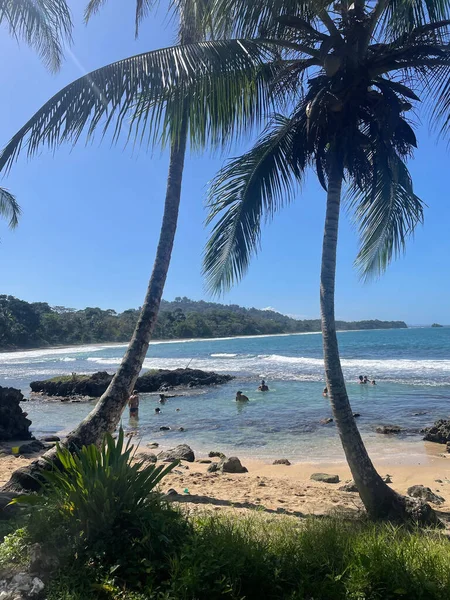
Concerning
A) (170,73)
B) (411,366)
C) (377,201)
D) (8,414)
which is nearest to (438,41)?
(377,201)

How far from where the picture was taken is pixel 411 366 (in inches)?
1335

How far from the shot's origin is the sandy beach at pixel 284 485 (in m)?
6.14

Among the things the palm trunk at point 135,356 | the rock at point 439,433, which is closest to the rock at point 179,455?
the palm trunk at point 135,356

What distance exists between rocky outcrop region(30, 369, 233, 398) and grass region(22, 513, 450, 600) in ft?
75.1

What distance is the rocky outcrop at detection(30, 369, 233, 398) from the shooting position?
83.8ft

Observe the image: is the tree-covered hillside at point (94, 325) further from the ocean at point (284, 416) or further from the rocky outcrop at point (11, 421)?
the rocky outcrop at point (11, 421)

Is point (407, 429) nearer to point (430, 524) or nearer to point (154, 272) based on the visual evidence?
point (430, 524)

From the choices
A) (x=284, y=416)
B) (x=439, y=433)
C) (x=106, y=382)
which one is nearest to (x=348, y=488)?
(x=439, y=433)

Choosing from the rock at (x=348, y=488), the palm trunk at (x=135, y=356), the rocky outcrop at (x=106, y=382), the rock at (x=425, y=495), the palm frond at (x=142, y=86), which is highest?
the palm frond at (x=142, y=86)

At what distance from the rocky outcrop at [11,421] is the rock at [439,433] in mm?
10979

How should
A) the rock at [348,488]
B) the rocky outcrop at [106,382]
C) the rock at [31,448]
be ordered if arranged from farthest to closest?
the rocky outcrop at [106,382] → the rock at [31,448] → the rock at [348,488]

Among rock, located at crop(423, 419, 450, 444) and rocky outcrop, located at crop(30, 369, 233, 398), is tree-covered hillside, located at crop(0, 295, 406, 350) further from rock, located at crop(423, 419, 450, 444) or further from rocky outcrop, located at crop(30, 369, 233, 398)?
rock, located at crop(423, 419, 450, 444)

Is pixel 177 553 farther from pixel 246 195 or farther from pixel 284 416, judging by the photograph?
pixel 284 416

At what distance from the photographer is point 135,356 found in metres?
5.73
